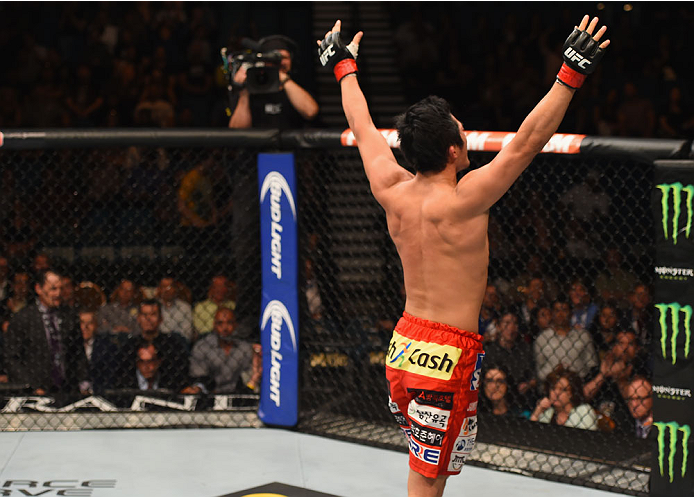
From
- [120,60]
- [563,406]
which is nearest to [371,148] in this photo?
[563,406]

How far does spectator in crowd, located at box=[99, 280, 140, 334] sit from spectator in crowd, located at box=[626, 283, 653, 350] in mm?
3000

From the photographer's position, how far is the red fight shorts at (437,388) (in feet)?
7.58

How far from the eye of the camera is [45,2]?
29.7 ft

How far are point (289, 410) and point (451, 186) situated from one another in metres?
1.91

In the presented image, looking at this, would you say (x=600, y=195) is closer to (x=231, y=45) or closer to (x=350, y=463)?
(x=350, y=463)

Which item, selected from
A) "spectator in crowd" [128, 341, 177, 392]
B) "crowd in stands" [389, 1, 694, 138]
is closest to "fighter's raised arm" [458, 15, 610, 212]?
"spectator in crowd" [128, 341, 177, 392]

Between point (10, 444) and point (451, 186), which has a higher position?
point (451, 186)

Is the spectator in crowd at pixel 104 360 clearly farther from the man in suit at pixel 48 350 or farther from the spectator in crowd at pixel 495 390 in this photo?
the spectator in crowd at pixel 495 390

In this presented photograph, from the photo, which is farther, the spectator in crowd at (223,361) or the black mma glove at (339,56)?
the spectator in crowd at (223,361)

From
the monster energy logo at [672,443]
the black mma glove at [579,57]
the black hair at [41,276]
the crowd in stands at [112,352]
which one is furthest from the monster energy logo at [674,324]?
the black hair at [41,276]

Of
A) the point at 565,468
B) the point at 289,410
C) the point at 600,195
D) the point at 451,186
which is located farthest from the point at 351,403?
the point at 600,195

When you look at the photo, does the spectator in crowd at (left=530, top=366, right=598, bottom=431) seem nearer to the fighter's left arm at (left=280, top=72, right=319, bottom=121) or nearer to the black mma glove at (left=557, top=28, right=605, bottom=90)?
the fighter's left arm at (left=280, top=72, right=319, bottom=121)

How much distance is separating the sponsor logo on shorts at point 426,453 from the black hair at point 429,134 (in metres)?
0.77

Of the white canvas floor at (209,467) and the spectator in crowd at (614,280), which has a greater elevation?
the spectator in crowd at (614,280)
